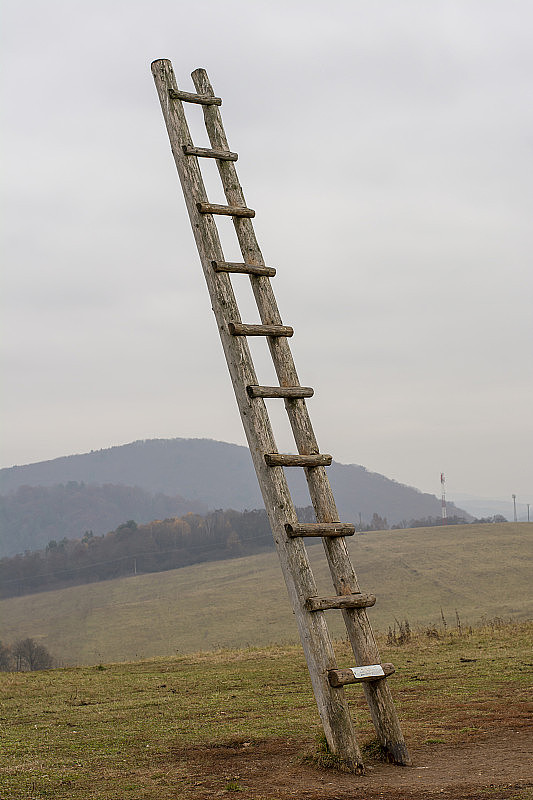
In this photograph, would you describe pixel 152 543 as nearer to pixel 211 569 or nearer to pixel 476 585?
pixel 211 569

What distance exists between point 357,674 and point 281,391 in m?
2.58

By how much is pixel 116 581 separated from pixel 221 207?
9456 cm

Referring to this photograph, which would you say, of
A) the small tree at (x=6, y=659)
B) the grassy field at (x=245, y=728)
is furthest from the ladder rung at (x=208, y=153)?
the small tree at (x=6, y=659)

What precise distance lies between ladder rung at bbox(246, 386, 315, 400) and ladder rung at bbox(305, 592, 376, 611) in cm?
187

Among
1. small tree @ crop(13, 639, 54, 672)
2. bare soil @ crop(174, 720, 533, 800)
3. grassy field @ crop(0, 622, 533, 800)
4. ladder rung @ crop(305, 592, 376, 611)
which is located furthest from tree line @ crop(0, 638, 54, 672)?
ladder rung @ crop(305, 592, 376, 611)

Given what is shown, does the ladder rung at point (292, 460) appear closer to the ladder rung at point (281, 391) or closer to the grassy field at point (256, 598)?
the ladder rung at point (281, 391)

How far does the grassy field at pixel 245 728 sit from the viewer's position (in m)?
6.24

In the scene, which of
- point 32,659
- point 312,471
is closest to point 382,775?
point 312,471

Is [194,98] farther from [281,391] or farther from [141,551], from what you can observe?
[141,551]

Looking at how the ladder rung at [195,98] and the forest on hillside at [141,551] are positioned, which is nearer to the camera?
the ladder rung at [195,98]

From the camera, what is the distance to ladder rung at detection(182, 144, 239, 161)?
8.03 m

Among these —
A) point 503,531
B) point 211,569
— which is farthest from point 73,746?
point 211,569

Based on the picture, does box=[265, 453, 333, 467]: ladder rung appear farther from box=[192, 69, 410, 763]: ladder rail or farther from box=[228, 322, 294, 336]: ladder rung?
box=[228, 322, 294, 336]: ladder rung

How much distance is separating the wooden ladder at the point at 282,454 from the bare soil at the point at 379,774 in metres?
0.33
